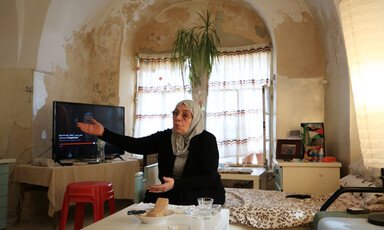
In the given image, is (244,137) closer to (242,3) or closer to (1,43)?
(242,3)

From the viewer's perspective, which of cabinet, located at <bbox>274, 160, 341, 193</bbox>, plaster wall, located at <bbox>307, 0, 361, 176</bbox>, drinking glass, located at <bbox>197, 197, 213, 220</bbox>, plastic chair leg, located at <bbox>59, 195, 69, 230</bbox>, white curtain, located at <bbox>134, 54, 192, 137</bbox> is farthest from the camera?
white curtain, located at <bbox>134, 54, 192, 137</bbox>

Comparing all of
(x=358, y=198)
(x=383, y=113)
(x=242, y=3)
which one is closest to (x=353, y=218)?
(x=358, y=198)

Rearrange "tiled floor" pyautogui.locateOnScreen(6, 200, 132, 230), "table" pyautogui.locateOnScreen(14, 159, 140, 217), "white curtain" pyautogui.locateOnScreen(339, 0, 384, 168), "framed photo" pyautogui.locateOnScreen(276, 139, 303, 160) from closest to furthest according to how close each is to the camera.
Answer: "white curtain" pyautogui.locateOnScreen(339, 0, 384, 168)
"table" pyautogui.locateOnScreen(14, 159, 140, 217)
"tiled floor" pyautogui.locateOnScreen(6, 200, 132, 230)
"framed photo" pyautogui.locateOnScreen(276, 139, 303, 160)

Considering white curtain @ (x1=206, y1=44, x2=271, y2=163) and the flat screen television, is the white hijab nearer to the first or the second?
the flat screen television

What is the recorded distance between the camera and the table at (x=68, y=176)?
3.51 meters

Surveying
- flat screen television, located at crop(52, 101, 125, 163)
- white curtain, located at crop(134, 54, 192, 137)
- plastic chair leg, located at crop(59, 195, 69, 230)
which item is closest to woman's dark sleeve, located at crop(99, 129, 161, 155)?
plastic chair leg, located at crop(59, 195, 69, 230)

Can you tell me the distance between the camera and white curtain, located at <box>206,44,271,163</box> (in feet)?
15.9

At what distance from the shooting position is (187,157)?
252cm

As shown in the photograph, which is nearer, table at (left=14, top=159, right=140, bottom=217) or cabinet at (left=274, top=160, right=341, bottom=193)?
cabinet at (left=274, top=160, right=341, bottom=193)

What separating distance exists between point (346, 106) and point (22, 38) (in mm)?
3979

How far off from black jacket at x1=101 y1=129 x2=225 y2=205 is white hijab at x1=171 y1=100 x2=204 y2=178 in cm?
3

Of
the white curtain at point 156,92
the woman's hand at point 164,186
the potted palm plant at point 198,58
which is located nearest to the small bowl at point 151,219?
the woman's hand at point 164,186

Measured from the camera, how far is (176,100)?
523 cm

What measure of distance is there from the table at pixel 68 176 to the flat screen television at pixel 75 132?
0.23 m
